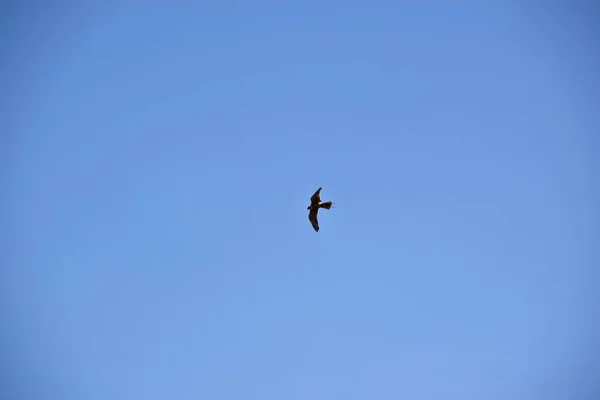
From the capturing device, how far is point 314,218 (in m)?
46.0

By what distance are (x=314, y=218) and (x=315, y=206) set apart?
1.14m

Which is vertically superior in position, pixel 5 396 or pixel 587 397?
pixel 5 396

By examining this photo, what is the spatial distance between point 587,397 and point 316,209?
91.7 metres

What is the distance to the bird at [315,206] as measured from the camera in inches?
1763

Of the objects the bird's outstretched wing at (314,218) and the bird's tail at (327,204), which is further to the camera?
the bird's outstretched wing at (314,218)

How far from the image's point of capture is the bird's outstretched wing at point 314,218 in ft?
150

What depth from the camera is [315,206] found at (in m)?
45.4

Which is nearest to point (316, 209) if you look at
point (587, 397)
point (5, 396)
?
point (587, 397)

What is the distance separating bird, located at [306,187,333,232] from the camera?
44781mm

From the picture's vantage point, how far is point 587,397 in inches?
4262

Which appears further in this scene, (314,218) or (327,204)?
(314,218)

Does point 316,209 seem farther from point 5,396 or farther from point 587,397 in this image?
point 5,396

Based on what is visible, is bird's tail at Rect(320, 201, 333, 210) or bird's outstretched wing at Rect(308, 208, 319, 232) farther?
bird's outstretched wing at Rect(308, 208, 319, 232)

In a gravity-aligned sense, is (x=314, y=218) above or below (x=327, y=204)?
below
